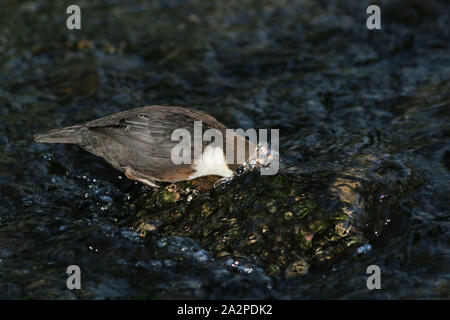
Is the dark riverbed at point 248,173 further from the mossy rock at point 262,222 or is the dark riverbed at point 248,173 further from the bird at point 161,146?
the bird at point 161,146

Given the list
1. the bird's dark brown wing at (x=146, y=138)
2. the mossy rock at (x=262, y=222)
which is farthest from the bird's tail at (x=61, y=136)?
the mossy rock at (x=262, y=222)

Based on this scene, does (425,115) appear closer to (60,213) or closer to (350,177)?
(350,177)

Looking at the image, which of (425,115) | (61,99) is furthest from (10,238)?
(425,115)

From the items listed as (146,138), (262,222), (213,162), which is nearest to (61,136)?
(146,138)

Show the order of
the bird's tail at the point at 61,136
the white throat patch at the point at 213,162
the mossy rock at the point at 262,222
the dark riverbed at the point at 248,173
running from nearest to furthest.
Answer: the dark riverbed at the point at 248,173
the mossy rock at the point at 262,222
the white throat patch at the point at 213,162
the bird's tail at the point at 61,136

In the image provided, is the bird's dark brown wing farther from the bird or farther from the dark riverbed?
the dark riverbed
